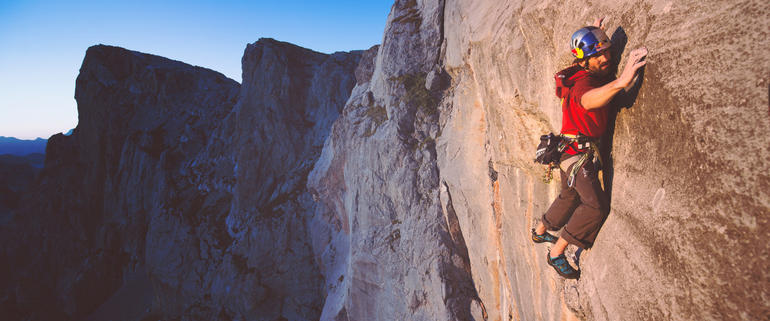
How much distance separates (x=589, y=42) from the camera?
148 inches

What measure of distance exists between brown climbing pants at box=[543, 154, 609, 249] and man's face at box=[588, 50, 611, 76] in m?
1.08

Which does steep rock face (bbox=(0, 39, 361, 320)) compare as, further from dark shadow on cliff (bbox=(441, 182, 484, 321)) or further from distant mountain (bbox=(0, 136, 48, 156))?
distant mountain (bbox=(0, 136, 48, 156))

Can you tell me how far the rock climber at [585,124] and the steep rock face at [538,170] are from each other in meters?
0.21

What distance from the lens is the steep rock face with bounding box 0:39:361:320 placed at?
27141 millimetres

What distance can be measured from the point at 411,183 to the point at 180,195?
31.6 meters

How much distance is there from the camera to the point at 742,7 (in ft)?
7.73

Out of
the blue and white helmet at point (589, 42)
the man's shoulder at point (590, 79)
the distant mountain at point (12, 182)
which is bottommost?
the distant mountain at point (12, 182)

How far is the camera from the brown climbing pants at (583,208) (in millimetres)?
4051

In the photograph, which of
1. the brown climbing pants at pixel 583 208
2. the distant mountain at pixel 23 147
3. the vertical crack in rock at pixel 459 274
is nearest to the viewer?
the brown climbing pants at pixel 583 208

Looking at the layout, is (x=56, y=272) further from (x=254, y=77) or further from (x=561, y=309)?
(x=561, y=309)

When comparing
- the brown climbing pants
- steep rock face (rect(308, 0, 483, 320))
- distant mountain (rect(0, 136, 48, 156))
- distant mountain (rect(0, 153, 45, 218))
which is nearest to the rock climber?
the brown climbing pants

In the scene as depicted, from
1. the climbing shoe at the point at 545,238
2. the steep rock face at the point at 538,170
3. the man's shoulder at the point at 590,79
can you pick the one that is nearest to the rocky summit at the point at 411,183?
the steep rock face at the point at 538,170

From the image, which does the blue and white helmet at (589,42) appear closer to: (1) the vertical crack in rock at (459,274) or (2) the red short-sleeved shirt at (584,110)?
(2) the red short-sleeved shirt at (584,110)

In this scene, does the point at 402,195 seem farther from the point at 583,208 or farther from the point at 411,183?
the point at 583,208
